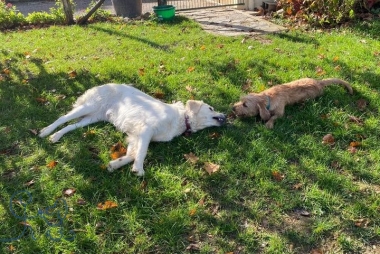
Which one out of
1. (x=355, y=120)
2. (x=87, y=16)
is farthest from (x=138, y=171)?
(x=87, y=16)

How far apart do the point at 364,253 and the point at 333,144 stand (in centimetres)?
149

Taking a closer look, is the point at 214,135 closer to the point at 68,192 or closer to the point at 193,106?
the point at 193,106

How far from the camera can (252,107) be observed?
4.32 metres

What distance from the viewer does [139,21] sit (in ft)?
30.9

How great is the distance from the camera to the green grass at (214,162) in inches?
111

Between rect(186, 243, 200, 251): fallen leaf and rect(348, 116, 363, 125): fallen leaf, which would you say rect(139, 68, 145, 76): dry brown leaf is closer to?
rect(348, 116, 363, 125): fallen leaf

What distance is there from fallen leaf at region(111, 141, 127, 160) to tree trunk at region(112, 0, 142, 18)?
693 cm

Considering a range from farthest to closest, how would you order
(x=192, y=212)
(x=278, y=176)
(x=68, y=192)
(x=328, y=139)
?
1. (x=328, y=139)
2. (x=278, y=176)
3. (x=68, y=192)
4. (x=192, y=212)

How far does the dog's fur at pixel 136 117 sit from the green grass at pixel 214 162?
4.7 inches

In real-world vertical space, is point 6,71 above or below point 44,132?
above

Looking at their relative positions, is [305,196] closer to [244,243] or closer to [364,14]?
[244,243]

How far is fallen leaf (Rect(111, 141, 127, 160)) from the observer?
376cm

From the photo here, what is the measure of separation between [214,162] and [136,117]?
103 cm

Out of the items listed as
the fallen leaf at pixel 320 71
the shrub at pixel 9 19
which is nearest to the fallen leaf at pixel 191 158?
the fallen leaf at pixel 320 71
